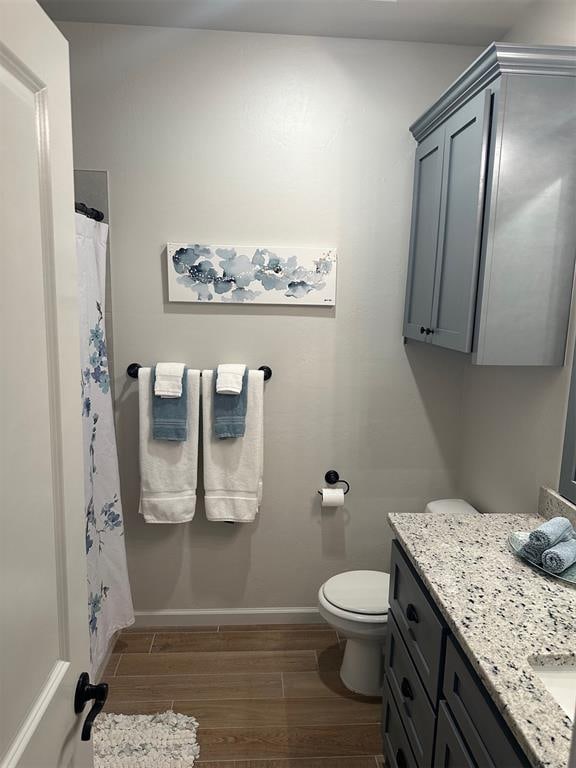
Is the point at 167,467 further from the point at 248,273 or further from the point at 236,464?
the point at 248,273

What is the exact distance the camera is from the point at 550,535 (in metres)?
1.54

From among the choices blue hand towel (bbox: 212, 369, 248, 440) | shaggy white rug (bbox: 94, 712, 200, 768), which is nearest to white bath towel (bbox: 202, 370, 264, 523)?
blue hand towel (bbox: 212, 369, 248, 440)

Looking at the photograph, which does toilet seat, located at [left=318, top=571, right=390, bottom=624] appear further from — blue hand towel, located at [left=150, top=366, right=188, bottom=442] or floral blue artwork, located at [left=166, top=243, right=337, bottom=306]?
floral blue artwork, located at [left=166, top=243, right=337, bottom=306]

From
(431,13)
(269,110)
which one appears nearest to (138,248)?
(269,110)

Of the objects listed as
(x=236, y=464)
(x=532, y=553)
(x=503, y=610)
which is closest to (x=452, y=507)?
(x=532, y=553)

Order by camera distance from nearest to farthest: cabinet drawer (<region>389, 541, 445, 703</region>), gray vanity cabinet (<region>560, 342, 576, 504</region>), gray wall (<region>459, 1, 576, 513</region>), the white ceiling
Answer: cabinet drawer (<region>389, 541, 445, 703</region>) < gray vanity cabinet (<region>560, 342, 576, 504</region>) < gray wall (<region>459, 1, 576, 513</region>) < the white ceiling

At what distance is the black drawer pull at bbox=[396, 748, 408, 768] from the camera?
166 cm

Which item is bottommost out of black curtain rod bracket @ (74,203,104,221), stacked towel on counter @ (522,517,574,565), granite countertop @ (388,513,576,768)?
granite countertop @ (388,513,576,768)

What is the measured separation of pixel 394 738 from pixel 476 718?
752 mm

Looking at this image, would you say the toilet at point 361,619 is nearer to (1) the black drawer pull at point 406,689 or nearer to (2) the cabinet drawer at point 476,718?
(1) the black drawer pull at point 406,689

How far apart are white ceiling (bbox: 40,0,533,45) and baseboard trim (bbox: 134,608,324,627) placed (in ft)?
8.80

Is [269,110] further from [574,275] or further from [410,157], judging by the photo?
[574,275]

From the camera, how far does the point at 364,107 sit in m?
2.44

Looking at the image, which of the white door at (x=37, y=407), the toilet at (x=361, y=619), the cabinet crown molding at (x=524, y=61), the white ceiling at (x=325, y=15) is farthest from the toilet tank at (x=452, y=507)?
the white ceiling at (x=325, y=15)
